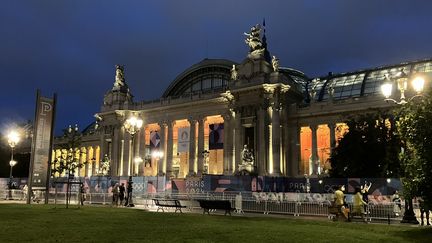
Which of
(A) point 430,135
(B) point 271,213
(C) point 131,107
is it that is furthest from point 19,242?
(C) point 131,107

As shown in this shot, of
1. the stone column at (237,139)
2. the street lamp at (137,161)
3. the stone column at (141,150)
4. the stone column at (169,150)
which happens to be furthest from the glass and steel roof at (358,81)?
the street lamp at (137,161)

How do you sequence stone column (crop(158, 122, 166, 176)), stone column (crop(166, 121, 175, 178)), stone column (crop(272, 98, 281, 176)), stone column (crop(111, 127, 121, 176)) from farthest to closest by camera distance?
1. stone column (crop(111, 127, 121, 176))
2. stone column (crop(158, 122, 166, 176))
3. stone column (crop(166, 121, 175, 178))
4. stone column (crop(272, 98, 281, 176))

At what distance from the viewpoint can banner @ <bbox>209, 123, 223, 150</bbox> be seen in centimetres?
6431

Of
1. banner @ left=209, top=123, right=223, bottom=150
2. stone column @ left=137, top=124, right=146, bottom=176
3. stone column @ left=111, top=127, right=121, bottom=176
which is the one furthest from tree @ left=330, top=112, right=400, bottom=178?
stone column @ left=111, top=127, right=121, bottom=176

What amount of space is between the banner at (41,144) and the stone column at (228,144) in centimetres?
3181

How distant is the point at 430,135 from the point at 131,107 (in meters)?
64.0

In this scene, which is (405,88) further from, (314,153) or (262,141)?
(314,153)

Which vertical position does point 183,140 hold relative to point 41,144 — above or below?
above

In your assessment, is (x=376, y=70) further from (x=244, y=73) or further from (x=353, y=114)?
(x=244, y=73)

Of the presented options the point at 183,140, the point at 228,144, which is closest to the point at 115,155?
the point at 183,140

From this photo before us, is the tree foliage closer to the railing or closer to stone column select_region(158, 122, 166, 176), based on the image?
the railing

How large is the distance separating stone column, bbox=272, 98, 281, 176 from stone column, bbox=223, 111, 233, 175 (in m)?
7.03

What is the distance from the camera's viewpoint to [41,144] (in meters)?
32.3

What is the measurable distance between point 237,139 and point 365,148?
67.9ft
